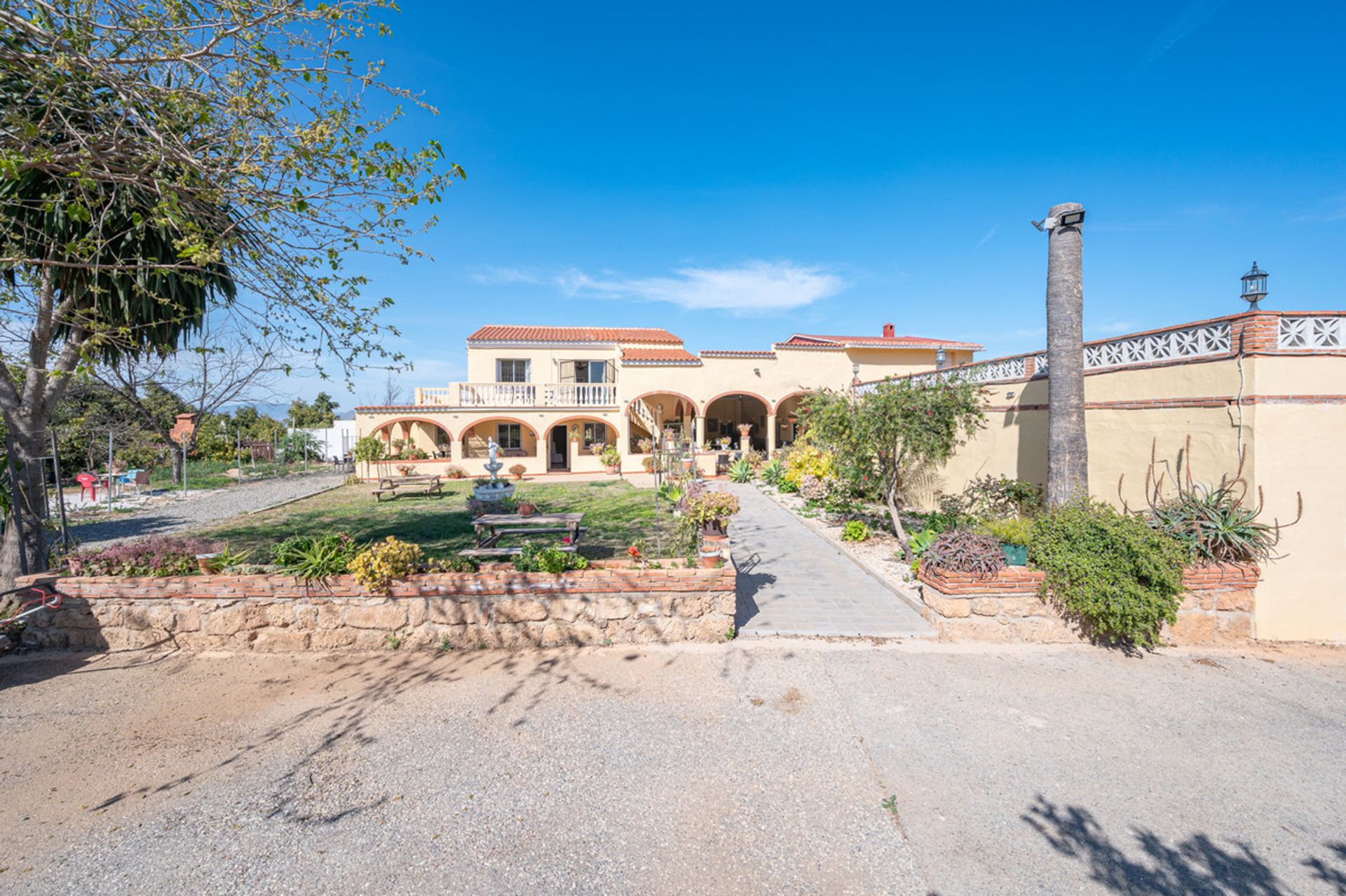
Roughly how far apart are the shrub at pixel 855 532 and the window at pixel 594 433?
1497 cm

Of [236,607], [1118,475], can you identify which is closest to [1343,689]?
[1118,475]

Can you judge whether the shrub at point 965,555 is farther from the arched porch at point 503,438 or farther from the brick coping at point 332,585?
the arched porch at point 503,438

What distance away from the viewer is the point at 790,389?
73.3 feet

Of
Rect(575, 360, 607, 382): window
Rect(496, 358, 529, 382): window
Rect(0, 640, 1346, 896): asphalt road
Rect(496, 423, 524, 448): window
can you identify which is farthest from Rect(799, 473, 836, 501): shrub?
Rect(496, 358, 529, 382): window

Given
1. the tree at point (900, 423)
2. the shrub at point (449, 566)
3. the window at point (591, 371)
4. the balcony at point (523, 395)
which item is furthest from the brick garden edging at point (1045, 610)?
the window at point (591, 371)

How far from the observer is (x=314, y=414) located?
3641cm

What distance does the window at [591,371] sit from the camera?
1006 inches

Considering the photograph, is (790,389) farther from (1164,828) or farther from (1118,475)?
(1164,828)

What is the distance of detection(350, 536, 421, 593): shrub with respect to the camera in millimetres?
5711

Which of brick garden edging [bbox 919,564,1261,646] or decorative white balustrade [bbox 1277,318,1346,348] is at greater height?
decorative white balustrade [bbox 1277,318,1346,348]

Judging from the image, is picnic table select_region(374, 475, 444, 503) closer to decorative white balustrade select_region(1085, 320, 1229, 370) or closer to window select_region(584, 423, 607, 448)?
window select_region(584, 423, 607, 448)

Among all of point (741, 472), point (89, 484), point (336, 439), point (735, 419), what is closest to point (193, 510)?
point (89, 484)

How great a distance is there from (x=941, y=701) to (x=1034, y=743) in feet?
2.48

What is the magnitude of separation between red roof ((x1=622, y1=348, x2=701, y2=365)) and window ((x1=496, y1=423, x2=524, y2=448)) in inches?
236
